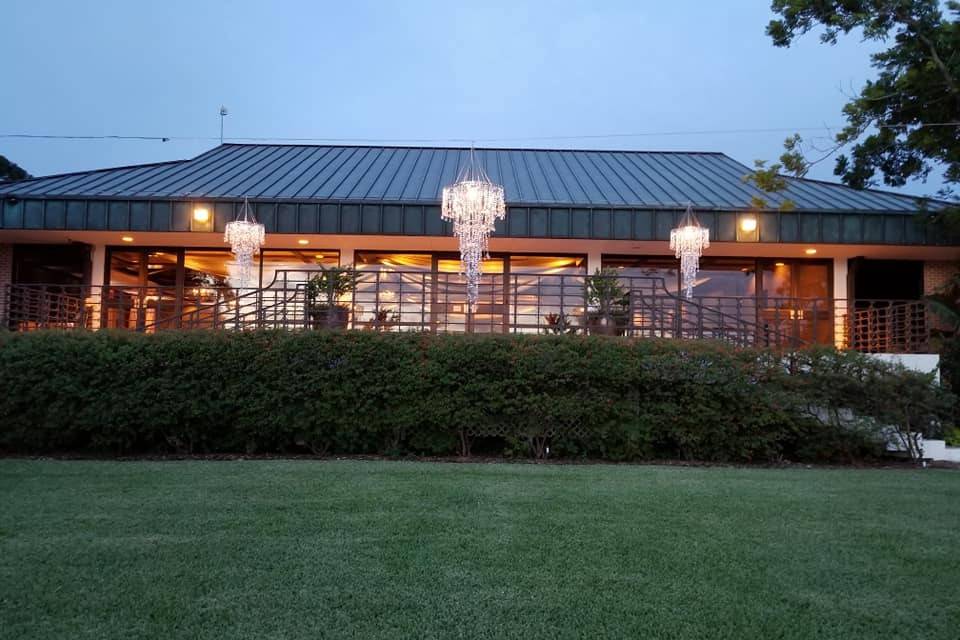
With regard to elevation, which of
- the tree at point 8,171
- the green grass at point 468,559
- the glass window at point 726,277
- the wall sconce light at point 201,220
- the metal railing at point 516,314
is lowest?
the green grass at point 468,559

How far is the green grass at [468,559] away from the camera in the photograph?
3400mm

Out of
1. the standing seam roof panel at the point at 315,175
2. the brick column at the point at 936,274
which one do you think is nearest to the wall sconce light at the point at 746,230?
the brick column at the point at 936,274

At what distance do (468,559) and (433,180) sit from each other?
1417 cm

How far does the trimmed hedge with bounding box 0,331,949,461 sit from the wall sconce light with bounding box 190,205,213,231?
509 centimetres

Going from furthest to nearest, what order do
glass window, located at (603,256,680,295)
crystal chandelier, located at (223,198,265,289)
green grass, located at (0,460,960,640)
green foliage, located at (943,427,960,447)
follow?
1. glass window, located at (603,256,680,295)
2. crystal chandelier, located at (223,198,265,289)
3. green foliage, located at (943,427,960,447)
4. green grass, located at (0,460,960,640)

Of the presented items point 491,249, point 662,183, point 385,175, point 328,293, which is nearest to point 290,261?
point 385,175

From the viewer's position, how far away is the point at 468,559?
4.39 m

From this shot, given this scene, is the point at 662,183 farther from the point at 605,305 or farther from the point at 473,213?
the point at 473,213

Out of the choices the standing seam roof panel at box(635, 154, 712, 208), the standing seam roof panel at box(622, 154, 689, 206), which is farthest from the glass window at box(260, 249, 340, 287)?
the standing seam roof panel at box(635, 154, 712, 208)

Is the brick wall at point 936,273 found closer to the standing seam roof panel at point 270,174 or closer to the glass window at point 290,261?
the glass window at point 290,261

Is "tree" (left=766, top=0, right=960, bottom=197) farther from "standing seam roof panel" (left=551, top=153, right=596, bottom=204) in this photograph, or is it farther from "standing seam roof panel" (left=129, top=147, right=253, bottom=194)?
"standing seam roof panel" (left=129, top=147, right=253, bottom=194)

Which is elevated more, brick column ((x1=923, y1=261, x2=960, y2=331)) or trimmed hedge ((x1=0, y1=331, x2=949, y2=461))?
brick column ((x1=923, y1=261, x2=960, y2=331))

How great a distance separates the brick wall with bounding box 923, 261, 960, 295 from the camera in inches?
642

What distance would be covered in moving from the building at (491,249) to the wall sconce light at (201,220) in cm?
4
